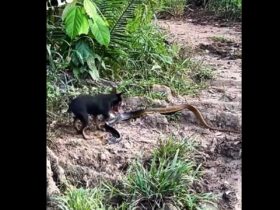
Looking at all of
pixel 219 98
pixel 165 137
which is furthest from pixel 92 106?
pixel 219 98

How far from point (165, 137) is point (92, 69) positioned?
2.80 ft

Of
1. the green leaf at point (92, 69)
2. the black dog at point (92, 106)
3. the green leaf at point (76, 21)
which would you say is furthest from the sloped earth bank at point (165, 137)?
the green leaf at point (76, 21)

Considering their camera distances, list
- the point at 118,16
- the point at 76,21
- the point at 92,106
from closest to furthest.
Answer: the point at 76,21 < the point at 92,106 < the point at 118,16

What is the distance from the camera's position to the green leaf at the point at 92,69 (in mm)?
3666

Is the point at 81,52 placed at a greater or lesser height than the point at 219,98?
greater

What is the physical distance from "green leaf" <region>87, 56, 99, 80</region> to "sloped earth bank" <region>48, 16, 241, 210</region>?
309mm

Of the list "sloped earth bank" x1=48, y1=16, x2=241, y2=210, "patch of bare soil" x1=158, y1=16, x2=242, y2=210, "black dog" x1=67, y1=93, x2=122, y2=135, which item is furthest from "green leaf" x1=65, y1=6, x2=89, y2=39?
"patch of bare soil" x1=158, y1=16, x2=242, y2=210

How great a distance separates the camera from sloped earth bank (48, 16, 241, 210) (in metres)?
2.63

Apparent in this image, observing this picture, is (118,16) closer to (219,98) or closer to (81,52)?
(81,52)

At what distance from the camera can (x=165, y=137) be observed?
307 cm

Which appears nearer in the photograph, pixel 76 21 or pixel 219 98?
pixel 76 21

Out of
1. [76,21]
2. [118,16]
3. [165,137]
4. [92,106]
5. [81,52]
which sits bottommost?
[165,137]
